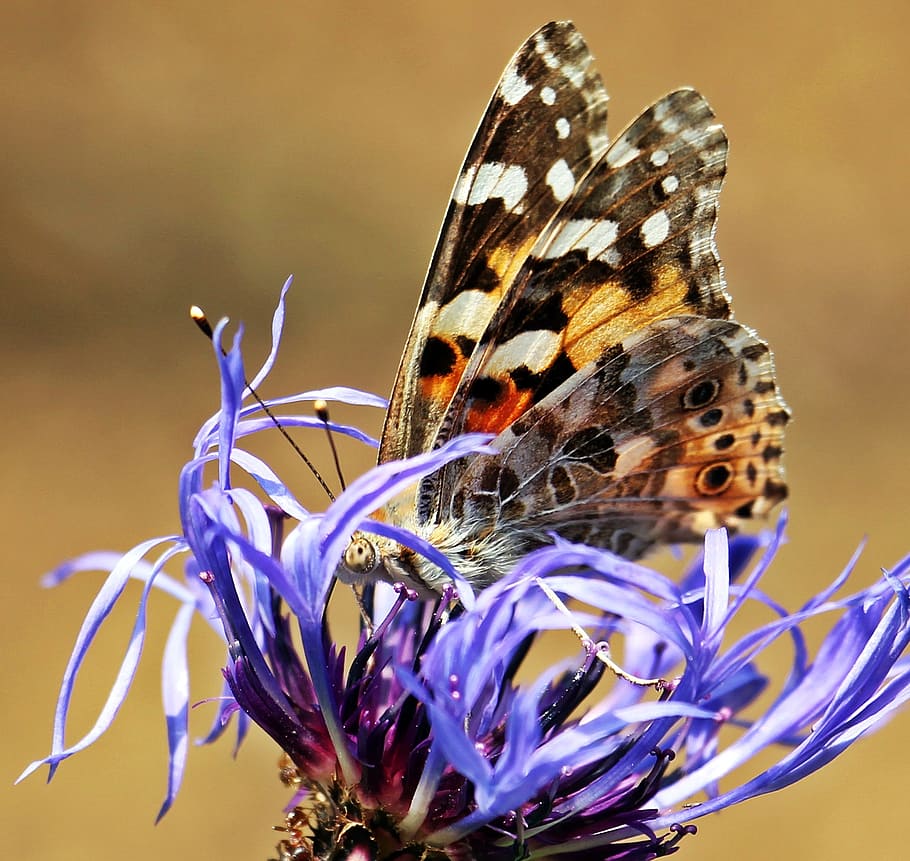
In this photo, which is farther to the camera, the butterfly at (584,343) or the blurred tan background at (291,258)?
the blurred tan background at (291,258)

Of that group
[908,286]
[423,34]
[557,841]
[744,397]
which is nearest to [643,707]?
[557,841]

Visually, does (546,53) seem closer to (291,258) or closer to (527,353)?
(527,353)

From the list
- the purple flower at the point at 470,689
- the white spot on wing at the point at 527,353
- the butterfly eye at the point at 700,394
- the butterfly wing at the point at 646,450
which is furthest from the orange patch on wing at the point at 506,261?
the purple flower at the point at 470,689

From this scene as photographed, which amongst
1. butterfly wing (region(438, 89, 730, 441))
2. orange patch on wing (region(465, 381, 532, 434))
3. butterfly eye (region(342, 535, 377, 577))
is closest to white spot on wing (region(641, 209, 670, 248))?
butterfly wing (region(438, 89, 730, 441))

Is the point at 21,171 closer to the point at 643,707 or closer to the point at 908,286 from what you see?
the point at 908,286

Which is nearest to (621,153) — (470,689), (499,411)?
(499,411)

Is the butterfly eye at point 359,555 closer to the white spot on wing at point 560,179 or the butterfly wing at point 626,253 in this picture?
the butterfly wing at point 626,253
